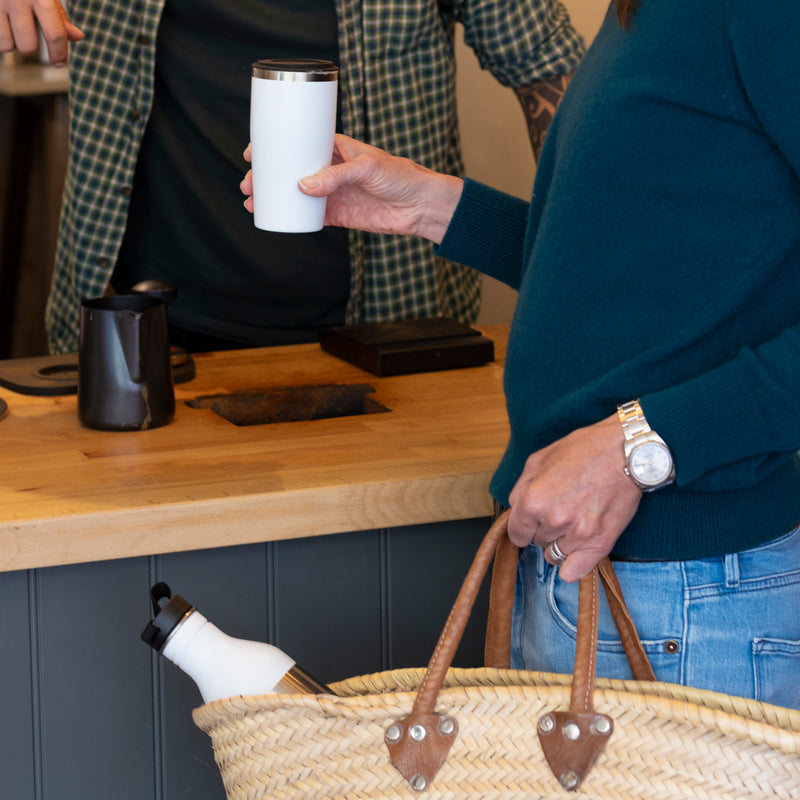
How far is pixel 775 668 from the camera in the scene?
36.9 inches

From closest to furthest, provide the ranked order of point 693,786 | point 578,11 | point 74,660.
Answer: point 693,786, point 74,660, point 578,11

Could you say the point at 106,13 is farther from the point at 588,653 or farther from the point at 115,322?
the point at 588,653

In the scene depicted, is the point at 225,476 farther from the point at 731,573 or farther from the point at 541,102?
the point at 541,102

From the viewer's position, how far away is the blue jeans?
3.02ft

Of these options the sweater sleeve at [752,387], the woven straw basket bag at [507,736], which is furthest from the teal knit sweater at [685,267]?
the woven straw basket bag at [507,736]

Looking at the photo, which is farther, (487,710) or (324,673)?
(324,673)

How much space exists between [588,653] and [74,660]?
59cm

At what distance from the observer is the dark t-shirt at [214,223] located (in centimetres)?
196

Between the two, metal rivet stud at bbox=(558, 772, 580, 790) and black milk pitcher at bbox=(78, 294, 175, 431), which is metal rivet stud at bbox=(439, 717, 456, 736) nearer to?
metal rivet stud at bbox=(558, 772, 580, 790)

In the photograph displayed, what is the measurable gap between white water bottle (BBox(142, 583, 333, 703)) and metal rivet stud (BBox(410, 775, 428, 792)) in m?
0.11

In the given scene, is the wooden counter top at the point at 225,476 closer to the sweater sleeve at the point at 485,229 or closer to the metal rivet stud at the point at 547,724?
the sweater sleeve at the point at 485,229

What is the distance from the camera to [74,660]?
120cm

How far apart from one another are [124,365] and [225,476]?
0.69 ft

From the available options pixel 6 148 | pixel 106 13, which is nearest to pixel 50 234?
→ pixel 6 148
